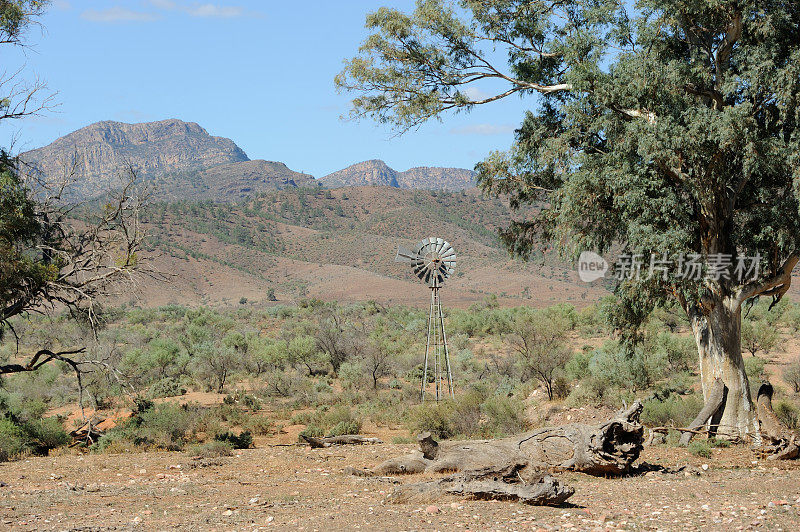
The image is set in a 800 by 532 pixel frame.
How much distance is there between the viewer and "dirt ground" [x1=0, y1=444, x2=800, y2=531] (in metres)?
7.03

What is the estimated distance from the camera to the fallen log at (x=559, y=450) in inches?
380

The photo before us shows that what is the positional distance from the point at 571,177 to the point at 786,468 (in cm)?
585

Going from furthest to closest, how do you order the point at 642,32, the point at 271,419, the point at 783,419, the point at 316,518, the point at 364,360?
the point at 364,360 < the point at 271,419 < the point at 783,419 < the point at 642,32 < the point at 316,518

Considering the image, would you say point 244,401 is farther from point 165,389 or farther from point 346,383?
point 346,383

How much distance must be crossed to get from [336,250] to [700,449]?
8832 centimetres

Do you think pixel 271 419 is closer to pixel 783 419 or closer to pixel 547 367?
pixel 547 367

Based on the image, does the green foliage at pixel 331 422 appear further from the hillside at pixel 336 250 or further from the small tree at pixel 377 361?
the hillside at pixel 336 250

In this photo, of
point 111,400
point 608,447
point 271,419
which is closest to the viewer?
point 608,447

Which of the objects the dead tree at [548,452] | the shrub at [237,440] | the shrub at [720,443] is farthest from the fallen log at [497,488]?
the shrub at [237,440]

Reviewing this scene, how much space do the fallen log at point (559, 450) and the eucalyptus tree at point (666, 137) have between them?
3380 mm

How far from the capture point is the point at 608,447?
32.4 ft

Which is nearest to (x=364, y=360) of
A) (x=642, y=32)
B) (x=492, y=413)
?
(x=492, y=413)

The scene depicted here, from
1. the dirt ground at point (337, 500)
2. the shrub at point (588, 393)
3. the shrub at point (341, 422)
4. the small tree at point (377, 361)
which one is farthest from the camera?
the small tree at point (377, 361)

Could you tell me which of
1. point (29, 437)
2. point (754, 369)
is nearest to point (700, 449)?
point (754, 369)
